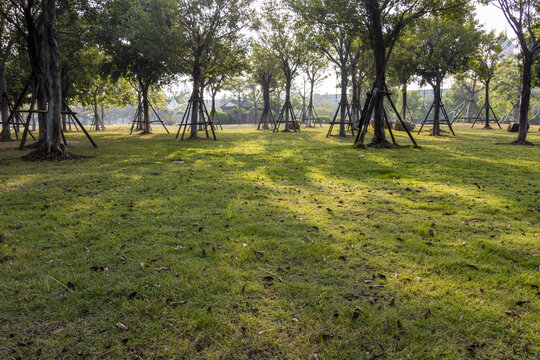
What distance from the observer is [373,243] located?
4.30 metres

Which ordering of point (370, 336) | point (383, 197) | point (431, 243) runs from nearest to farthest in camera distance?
point (370, 336)
point (431, 243)
point (383, 197)

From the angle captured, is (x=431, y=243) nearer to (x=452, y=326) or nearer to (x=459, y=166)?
(x=452, y=326)

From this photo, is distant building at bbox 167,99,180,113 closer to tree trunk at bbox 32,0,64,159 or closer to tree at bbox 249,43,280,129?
tree at bbox 249,43,280,129

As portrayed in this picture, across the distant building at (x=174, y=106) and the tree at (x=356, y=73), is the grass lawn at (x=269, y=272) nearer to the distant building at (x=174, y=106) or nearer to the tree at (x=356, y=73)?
the tree at (x=356, y=73)

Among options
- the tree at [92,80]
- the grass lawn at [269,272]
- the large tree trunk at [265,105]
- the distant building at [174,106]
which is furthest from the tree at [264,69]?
the distant building at [174,106]

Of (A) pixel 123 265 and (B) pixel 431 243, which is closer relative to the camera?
(A) pixel 123 265

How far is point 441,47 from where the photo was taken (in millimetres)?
24953

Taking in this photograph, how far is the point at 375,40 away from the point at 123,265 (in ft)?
48.5

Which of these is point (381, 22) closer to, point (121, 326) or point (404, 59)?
point (404, 59)

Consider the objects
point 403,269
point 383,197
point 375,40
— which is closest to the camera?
Answer: point 403,269

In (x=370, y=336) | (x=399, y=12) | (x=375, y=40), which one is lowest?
(x=370, y=336)

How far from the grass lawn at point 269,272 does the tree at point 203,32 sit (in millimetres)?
14954

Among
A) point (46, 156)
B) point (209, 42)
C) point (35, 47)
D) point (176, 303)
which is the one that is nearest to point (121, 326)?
point (176, 303)

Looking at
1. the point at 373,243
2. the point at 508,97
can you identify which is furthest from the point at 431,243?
the point at 508,97
